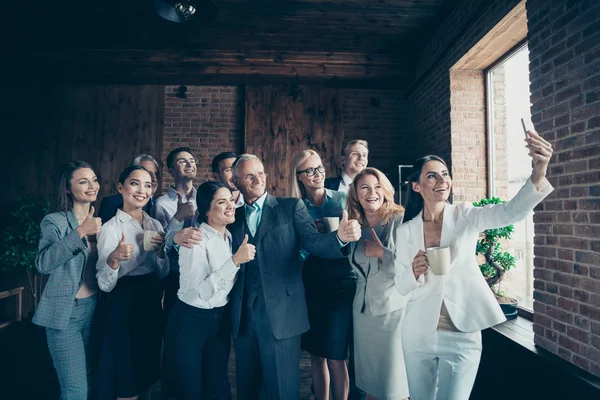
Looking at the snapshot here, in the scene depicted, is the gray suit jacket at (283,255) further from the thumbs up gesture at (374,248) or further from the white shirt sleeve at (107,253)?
the white shirt sleeve at (107,253)

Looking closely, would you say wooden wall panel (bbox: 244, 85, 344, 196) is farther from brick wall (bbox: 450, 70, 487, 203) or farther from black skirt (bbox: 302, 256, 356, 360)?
black skirt (bbox: 302, 256, 356, 360)

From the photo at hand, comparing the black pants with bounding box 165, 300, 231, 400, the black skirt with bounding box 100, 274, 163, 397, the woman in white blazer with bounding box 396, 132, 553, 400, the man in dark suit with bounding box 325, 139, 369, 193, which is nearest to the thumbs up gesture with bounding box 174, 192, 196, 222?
the black skirt with bounding box 100, 274, 163, 397

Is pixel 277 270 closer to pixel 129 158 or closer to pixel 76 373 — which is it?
pixel 76 373

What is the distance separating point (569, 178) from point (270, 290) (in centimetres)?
177

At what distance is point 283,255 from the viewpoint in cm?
184

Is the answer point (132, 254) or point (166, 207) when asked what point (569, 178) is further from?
point (166, 207)

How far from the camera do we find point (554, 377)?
6.51 ft

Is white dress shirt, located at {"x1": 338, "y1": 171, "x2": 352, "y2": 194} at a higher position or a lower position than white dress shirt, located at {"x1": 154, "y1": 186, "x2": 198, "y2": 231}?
higher

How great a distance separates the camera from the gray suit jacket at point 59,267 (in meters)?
1.85

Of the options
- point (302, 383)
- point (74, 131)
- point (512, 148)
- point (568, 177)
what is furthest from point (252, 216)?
point (74, 131)

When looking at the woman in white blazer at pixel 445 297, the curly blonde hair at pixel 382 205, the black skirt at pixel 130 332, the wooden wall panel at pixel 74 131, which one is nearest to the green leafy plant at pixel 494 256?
the curly blonde hair at pixel 382 205

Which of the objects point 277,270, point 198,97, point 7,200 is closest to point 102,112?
point 198,97

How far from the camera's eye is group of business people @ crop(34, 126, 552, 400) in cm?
166

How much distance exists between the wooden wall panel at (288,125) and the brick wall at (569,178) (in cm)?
303
